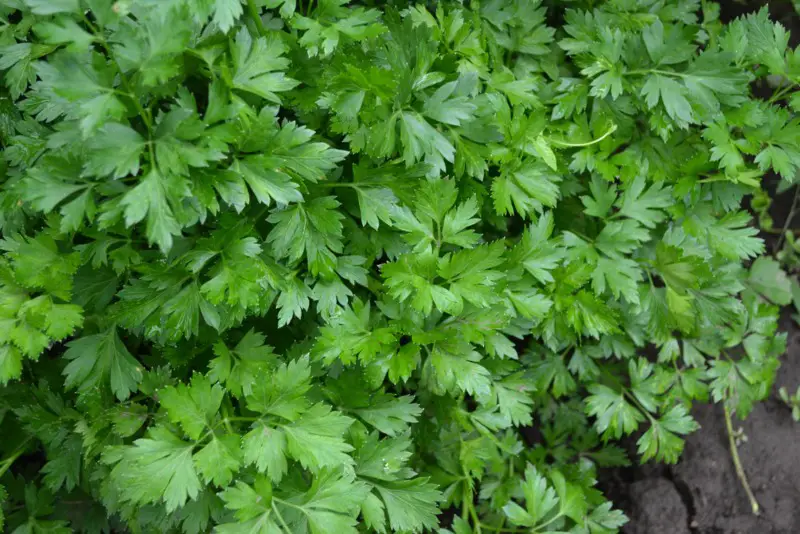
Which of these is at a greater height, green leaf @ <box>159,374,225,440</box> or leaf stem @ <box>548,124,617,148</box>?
leaf stem @ <box>548,124,617,148</box>

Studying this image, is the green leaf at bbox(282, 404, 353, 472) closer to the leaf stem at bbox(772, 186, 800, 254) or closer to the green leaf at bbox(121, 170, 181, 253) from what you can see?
the green leaf at bbox(121, 170, 181, 253)

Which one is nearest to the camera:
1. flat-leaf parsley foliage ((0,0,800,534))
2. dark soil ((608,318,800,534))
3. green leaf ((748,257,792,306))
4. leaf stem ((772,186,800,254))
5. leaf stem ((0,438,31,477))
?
flat-leaf parsley foliage ((0,0,800,534))

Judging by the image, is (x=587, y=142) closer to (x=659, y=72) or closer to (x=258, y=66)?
(x=659, y=72)

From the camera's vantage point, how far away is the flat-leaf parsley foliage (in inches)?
56.5

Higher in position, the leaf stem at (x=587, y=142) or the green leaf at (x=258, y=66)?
the green leaf at (x=258, y=66)

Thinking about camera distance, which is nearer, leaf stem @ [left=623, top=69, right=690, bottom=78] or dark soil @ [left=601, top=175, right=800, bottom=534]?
leaf stem @ [left=623, top=69, right=690, bottom=78]

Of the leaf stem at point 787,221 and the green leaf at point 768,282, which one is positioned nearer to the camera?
the green leaf at point 768,282

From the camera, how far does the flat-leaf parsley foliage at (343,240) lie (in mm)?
1436

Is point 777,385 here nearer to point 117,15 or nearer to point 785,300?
point 785,300

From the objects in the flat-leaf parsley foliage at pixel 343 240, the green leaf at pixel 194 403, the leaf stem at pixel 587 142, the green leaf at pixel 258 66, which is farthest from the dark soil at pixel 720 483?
the green leaf at pixel 258 66

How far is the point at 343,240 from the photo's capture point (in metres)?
1.76

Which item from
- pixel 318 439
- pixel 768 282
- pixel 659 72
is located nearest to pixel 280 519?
pixel 318 439

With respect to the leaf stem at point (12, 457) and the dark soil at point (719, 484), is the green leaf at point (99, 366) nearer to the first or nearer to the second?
the leaf stem at point (12, 457)

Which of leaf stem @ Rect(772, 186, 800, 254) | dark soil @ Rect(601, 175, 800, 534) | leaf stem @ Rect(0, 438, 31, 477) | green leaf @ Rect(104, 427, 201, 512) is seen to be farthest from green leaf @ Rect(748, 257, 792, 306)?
leaf stem @ Rect(0, 438, 31, 477)
